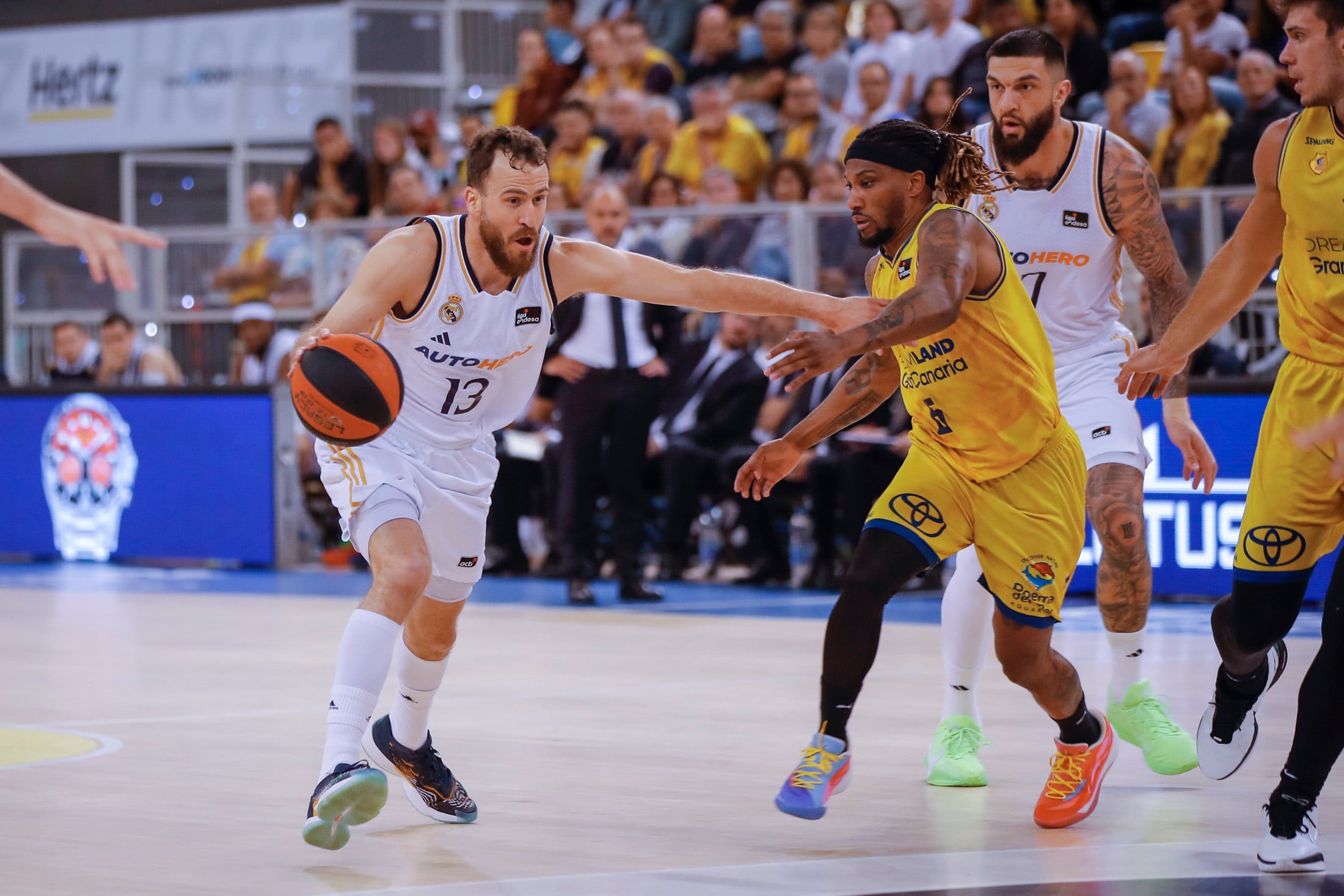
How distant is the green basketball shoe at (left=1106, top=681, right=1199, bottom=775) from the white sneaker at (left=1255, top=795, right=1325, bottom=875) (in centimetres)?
122

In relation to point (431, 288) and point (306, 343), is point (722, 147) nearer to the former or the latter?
point (431, 288)

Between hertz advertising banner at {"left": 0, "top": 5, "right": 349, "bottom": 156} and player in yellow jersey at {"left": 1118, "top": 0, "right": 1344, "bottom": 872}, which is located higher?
hertz advertising banner at {"left": 0, "top": 5, "right": 349, "bottom": 156}

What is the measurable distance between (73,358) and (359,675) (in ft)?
34.7

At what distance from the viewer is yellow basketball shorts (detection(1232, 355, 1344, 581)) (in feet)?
14.0

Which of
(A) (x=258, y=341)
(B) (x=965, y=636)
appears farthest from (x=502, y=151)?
(A) (x=258, y=341)

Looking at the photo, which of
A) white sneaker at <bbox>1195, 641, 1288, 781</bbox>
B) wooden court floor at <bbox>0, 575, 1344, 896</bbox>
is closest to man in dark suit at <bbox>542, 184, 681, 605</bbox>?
wooden court floor at <bbox>0, 575, 1344, 896</bbox>

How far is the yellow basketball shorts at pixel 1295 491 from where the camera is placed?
427 centimetres

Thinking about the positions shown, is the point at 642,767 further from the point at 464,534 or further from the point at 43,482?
the point at 43,482

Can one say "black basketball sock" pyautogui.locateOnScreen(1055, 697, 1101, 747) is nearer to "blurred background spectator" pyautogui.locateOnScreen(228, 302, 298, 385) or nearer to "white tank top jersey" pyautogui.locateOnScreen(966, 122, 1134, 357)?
"white tank top jersey" pyautogui.locateOnScreen(966, 122, 1134, 357)

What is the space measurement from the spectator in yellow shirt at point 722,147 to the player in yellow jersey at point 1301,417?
31.4 feet

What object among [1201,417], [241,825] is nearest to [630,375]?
[1201,417]

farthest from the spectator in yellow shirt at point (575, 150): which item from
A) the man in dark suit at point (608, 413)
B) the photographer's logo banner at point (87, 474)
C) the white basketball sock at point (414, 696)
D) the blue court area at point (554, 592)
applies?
the white basketball sock at point (414, 696)

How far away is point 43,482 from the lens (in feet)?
45.4

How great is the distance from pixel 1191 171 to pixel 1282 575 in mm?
7724
